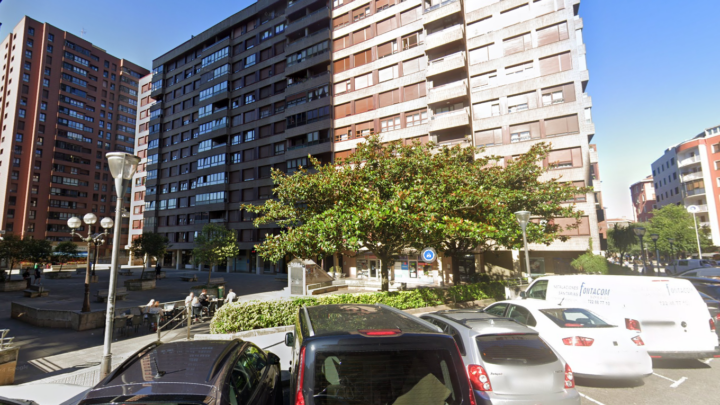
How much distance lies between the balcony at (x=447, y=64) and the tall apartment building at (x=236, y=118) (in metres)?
11.9

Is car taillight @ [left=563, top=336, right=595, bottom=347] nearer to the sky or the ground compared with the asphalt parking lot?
nearer to the sky

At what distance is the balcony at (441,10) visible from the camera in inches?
1188

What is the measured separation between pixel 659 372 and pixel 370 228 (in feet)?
27.8

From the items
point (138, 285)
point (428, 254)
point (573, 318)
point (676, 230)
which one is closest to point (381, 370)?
point (573, 318)

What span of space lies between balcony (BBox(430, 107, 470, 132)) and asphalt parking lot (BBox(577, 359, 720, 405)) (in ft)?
79.4

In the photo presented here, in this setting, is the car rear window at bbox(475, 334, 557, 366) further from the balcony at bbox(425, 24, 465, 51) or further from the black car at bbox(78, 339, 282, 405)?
the balcony at bbox(425, 24, 465, 51)

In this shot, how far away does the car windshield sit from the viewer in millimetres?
6293

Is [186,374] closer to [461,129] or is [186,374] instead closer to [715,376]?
[715,376]

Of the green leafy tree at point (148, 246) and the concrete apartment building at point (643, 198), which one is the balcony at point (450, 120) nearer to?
the green leafy tree at point (148, 246)

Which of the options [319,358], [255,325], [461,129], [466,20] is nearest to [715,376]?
[319,358]

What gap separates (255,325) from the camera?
36.2 ft

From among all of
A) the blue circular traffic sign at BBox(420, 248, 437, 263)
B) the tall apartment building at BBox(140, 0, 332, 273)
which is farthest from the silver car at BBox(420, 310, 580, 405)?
the tall apartment building at BBox(140, 0, 332, 273)

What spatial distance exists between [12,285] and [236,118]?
2962cm

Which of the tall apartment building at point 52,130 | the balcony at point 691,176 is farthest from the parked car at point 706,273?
the tall apartment building at point 52,130
